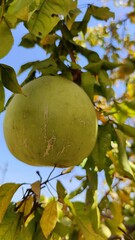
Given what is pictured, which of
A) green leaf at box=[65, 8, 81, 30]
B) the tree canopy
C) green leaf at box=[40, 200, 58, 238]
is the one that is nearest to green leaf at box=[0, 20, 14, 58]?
the tree canopy

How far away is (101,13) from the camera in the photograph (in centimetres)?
169

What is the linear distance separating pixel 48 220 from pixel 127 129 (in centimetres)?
47

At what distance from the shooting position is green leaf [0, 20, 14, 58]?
1.05 metres

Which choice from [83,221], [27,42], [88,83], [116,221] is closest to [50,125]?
[88,83]

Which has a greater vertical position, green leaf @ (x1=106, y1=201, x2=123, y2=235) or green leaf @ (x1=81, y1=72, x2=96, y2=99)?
green leaf @ (x1=81, y1=72, x2=96, y2=99)

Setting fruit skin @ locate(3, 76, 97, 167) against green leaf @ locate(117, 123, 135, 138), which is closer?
fruit skin @ locate(3, 76, 97, 167)

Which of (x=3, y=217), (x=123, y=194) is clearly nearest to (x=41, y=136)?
(x=3, y=217)

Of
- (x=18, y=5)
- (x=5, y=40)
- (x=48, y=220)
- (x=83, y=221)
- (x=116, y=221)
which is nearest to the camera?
(x=18, y=5)

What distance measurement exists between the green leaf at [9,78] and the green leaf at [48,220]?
42 cm

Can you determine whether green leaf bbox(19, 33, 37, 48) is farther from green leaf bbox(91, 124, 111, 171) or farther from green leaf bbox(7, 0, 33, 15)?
green leaf bbox(7, 0, 33, 15)

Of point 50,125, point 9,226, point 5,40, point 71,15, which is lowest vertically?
point 9,226

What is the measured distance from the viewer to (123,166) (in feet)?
4.55

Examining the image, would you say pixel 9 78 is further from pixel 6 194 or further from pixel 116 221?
pixel 116 221

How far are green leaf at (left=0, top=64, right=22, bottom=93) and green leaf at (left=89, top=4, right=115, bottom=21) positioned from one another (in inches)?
27.5
